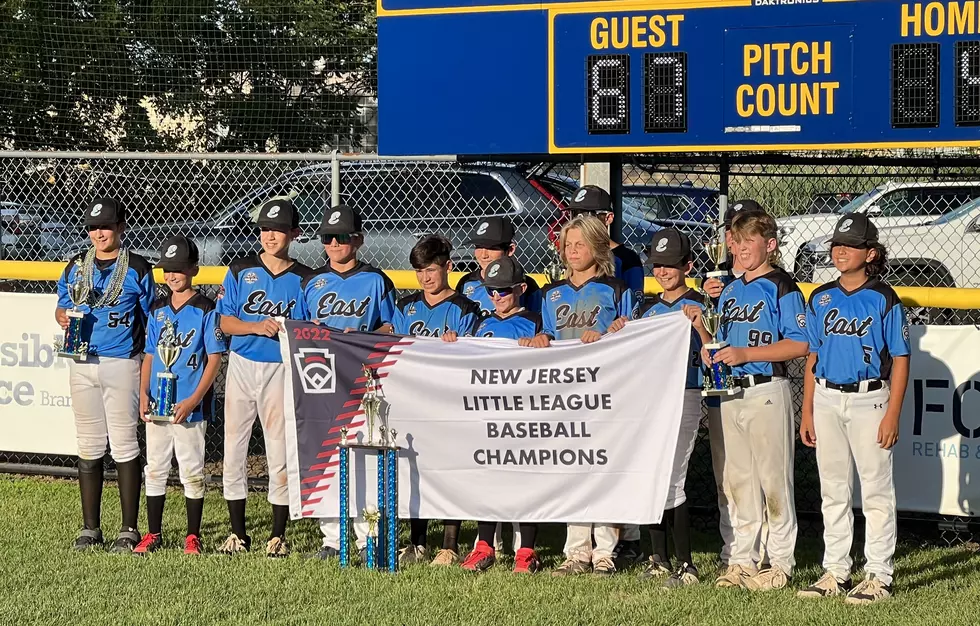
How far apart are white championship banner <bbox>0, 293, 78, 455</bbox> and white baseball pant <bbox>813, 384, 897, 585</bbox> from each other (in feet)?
17.1

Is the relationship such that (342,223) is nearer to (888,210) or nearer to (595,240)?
(595,240)

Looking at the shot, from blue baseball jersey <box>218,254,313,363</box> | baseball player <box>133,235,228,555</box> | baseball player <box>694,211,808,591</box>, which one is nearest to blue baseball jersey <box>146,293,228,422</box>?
baseball player <box>133,235,228,555</box>

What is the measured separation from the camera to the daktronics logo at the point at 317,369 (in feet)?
23.0

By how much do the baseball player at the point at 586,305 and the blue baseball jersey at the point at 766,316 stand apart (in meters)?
0.56

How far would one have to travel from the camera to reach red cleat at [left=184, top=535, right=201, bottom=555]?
720 centimetres

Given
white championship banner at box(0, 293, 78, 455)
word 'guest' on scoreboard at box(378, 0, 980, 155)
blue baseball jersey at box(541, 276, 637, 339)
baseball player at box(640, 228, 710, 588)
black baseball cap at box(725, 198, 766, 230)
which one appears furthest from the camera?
white championship banner at box(0, 293, 78, 455)

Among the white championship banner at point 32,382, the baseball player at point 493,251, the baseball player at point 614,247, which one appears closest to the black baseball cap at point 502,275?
the baseball player at point 493,251

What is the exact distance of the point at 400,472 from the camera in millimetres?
7035

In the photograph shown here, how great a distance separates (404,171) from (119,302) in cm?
495

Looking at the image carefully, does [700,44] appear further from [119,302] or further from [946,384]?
[119,302]

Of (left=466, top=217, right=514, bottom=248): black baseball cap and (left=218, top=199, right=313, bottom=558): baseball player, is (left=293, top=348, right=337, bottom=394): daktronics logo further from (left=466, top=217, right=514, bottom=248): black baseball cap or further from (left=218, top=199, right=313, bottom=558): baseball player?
(left=466, top=217, right=514, bottom=248): black baseball cap

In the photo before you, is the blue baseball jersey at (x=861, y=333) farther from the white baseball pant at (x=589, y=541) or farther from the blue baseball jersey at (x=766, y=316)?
the white baseball pant at (x=589, y=541)

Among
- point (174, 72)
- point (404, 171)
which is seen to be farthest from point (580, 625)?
point (174, 72)

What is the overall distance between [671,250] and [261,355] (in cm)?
232
